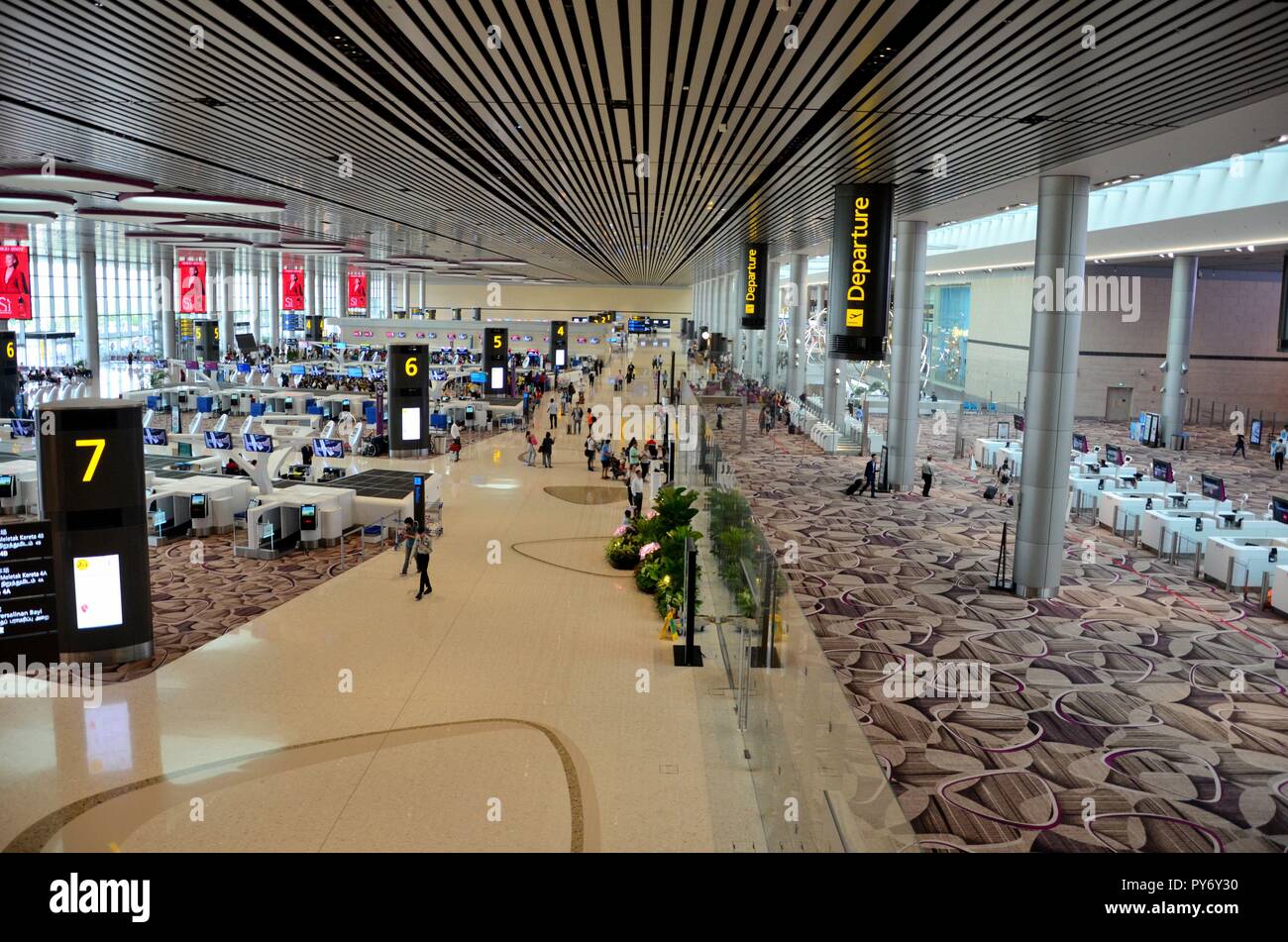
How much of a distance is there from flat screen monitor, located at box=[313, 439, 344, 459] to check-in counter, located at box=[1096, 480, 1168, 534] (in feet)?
58.7

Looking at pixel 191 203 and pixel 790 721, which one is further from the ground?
pixel 191 203

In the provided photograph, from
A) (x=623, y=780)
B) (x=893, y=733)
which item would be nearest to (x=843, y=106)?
(x=893, y=733)

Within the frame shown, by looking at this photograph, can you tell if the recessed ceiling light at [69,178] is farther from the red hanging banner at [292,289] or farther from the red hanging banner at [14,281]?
the red hanging banner at [292,289]

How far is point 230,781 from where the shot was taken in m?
8.46

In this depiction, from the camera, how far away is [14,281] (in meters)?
22.2

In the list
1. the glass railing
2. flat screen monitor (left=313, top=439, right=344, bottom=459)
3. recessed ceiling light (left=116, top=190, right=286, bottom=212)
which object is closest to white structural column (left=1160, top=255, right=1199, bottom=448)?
flat screen monitor (left=313, top=439, right=344, bottom=459)

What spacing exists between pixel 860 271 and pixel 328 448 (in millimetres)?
14926

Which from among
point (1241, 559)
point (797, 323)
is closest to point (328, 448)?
point (1241, 559)

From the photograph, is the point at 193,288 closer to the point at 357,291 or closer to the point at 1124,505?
the point at 357,291

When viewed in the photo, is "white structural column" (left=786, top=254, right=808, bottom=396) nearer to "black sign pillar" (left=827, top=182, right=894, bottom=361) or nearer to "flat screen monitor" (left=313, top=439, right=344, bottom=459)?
"flat screen monitor" (left=313, top=439, right=344, bottom=459)

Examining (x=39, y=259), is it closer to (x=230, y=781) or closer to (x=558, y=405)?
(x=558, y=405)

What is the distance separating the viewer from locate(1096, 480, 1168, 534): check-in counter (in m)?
19.3

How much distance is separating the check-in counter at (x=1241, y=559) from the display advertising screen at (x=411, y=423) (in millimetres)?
21501
